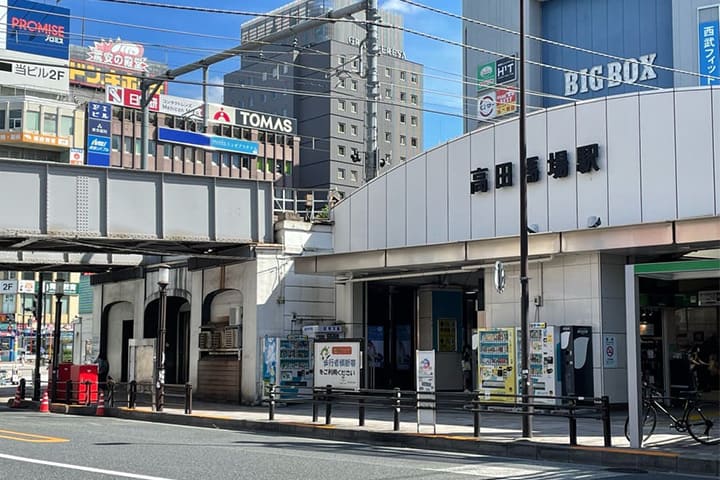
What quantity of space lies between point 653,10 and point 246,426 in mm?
33202

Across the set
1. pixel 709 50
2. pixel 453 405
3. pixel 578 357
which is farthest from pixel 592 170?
pixel 709 50

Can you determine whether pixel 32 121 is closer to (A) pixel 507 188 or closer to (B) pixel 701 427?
(A) pixel 507 188

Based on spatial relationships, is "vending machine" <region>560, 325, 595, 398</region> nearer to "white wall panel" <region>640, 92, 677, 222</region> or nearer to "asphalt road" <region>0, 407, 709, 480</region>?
"white wall panel" <region>640, 92, 677, 222</region>

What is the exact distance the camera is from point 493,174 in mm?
27688

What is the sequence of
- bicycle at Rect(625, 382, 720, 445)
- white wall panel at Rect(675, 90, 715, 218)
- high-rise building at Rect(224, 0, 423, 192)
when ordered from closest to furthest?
bicycle at Rect(625, 382, 720, 445) < white wall panel at Rect(675, 90, 715, 218) < high-rise building at Rect(224, 0, 423, 192)

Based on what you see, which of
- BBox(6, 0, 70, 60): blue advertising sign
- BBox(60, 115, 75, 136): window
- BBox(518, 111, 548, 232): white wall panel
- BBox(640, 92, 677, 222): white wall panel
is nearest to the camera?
BBox(640, 92, 677, 222): white wall panel

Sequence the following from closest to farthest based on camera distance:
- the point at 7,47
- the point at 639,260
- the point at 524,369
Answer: the point at 524,369, the point at 639,260, the point at 7,47

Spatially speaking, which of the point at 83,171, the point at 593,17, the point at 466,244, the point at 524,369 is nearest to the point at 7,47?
the point at 593,17

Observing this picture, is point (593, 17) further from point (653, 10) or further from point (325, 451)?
point (325, 451)

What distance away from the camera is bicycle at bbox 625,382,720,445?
16281mm

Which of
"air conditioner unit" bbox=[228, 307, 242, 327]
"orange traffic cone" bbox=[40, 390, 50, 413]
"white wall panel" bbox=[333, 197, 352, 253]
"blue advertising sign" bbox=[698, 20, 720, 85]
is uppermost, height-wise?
"blue advertising sign" bbox=[698, 20, 720, 85]

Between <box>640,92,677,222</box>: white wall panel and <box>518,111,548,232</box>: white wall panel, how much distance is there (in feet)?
10.1

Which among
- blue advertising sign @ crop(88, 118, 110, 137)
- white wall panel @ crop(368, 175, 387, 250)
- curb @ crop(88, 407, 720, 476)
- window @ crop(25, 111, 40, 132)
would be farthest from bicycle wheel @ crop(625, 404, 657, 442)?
window @ crop(25, 111, 40, 132)

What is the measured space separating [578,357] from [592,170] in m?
5.24
